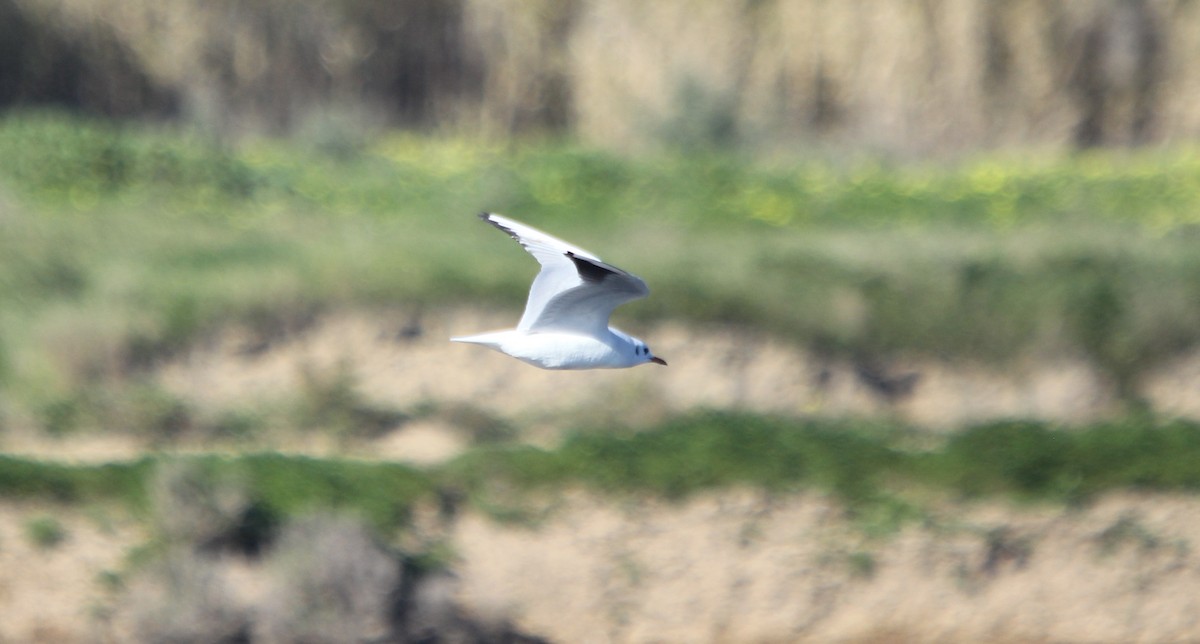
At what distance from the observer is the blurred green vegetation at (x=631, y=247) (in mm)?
12352

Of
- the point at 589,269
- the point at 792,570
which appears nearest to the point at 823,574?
the point at 792,570

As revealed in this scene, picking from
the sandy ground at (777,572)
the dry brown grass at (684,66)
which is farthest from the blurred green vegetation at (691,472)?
the dry brown grass at (684,66)

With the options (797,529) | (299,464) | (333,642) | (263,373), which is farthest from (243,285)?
(797,529)

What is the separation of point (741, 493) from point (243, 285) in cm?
438

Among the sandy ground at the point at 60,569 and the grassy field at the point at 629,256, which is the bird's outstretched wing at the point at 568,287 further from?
the sandy ground at the point at 60,569

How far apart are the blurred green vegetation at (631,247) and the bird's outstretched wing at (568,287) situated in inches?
229

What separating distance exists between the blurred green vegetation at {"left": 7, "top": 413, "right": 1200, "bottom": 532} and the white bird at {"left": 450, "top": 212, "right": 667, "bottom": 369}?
14.6 ft

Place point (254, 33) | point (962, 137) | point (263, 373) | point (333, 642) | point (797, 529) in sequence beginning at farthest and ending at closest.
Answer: point (254, 33)
point (962, 137)
point (263, 373)
point (797, 529)
point (333, 642)

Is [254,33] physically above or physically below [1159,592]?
above

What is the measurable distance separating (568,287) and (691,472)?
4922 mm

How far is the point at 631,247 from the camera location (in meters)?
12.8

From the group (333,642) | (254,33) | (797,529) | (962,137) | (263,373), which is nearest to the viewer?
(333,642)

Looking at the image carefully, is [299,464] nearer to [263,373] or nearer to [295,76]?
[263,373]

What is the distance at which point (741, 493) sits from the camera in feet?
34.9
